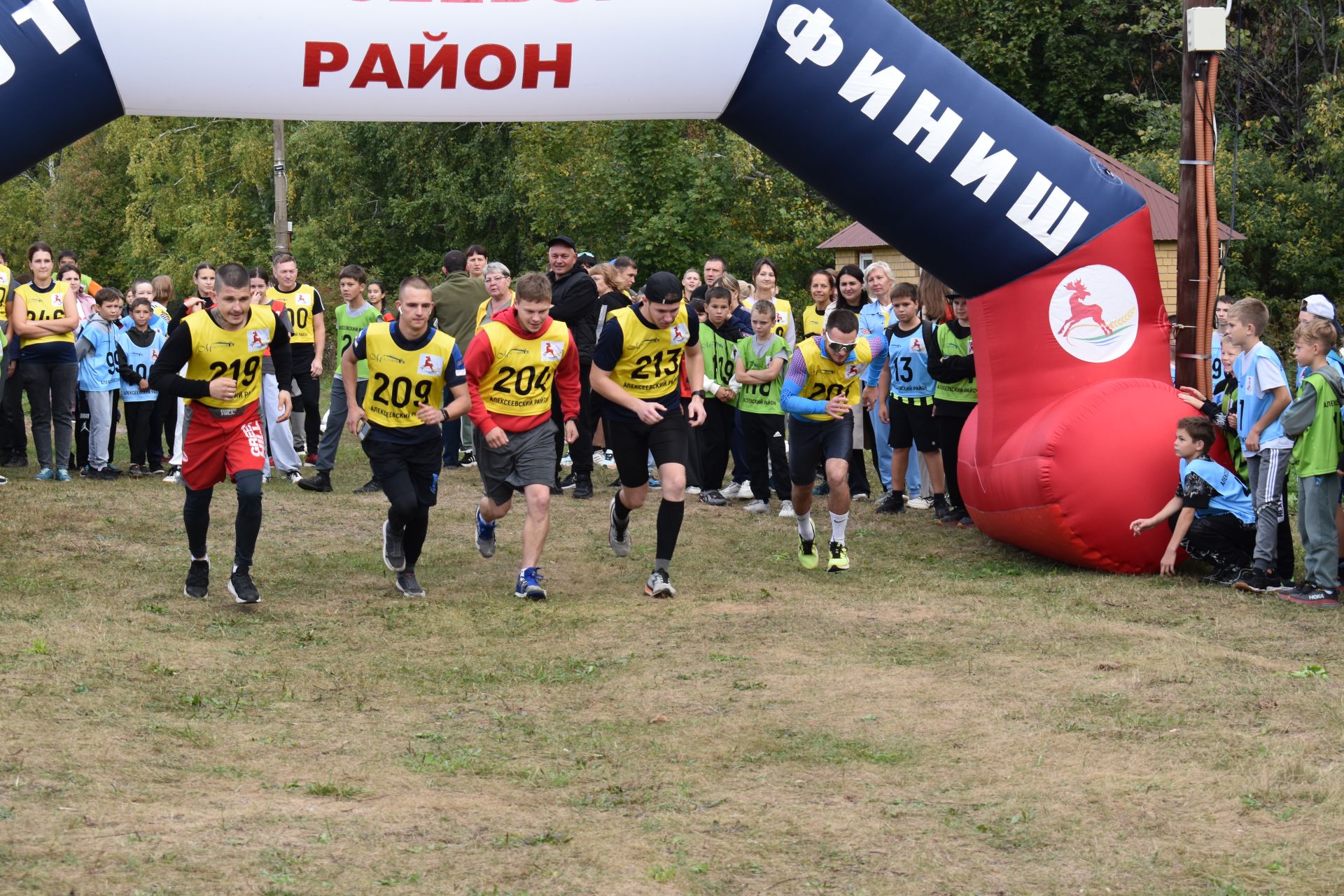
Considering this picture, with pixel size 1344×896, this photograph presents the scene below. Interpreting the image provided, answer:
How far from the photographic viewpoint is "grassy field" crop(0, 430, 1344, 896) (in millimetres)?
4441

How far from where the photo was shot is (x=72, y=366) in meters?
12.8

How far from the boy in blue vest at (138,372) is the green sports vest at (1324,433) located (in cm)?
942

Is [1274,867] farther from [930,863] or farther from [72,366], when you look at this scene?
[72,366]

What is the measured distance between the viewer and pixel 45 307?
12.5 metres

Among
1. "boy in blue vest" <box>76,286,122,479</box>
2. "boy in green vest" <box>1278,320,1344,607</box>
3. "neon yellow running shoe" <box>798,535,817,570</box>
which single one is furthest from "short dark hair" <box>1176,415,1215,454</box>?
"boy in blue vest" <box>76,286,122,479</box>

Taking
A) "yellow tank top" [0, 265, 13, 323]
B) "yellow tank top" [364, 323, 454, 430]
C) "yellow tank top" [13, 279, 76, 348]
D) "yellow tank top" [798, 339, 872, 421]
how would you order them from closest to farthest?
1. "yellow tank top" [364, 323, 454, 430]
2. "yellow tank top" [798, 339, 872, 421]
3. "yellow tank top" [13, 279, 76, 348]
4. "yellow tank top" [0, 265, 13, 323]

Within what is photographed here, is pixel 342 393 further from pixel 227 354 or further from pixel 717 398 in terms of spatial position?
pixel 227 354

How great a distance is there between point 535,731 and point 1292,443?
493cm

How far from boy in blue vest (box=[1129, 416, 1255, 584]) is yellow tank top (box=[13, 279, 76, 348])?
349 inches

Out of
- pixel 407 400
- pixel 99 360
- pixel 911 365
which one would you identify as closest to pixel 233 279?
pixel 407 400

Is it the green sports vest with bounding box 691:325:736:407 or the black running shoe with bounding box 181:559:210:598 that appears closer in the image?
the black running shoe with bounding box 181:559:210:598

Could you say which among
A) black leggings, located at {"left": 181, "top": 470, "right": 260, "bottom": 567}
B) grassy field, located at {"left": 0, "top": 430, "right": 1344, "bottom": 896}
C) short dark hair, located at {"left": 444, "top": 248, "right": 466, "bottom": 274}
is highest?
short dark hair, located at {"left": 444, "top": 248, "right": 466, "bottom": 274}

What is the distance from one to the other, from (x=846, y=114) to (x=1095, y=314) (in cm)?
210

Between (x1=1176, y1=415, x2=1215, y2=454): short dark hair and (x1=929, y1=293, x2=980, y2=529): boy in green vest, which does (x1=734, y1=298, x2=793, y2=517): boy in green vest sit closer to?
(x1=929, y1=293, x2=980, y2=529): boy in green vest
